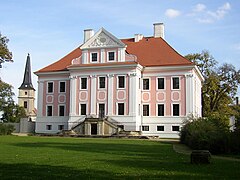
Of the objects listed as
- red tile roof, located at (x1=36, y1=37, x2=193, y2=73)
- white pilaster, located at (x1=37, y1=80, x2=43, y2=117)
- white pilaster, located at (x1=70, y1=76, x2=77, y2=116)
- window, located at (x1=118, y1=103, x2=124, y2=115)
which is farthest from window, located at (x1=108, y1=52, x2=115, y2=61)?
white pilaster, located at (x1=37, y1=80, x2=43, y2=117)

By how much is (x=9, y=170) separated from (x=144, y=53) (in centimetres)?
3705

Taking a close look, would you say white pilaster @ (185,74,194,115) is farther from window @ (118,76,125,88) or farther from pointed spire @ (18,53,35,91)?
pointed spire @ (18,53,35,91)

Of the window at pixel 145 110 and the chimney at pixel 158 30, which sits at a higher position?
the chimney at pixel 158 30

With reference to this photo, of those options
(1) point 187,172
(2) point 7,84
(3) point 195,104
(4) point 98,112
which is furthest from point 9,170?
(2) point 7,84

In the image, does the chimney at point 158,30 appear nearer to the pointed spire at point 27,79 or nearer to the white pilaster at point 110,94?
the white pilaster at point 110,94

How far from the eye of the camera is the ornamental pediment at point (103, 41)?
44.4 m

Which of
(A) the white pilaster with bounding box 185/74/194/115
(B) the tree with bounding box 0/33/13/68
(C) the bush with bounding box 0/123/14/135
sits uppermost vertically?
(B) the tree with bounding box 0/33/13/68

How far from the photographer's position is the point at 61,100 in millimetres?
47781

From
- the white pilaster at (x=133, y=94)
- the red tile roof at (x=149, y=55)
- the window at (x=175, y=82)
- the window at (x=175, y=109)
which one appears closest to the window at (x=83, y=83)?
the red tile roof at (x=149, y=55)

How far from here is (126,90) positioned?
43312mm

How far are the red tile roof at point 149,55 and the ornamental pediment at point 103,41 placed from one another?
3195 mm

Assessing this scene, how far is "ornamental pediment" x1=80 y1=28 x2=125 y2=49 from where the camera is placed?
146ft

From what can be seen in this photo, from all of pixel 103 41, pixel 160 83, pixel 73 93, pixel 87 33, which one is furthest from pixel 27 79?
pixel 160 83

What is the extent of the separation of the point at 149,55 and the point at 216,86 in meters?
12.0
